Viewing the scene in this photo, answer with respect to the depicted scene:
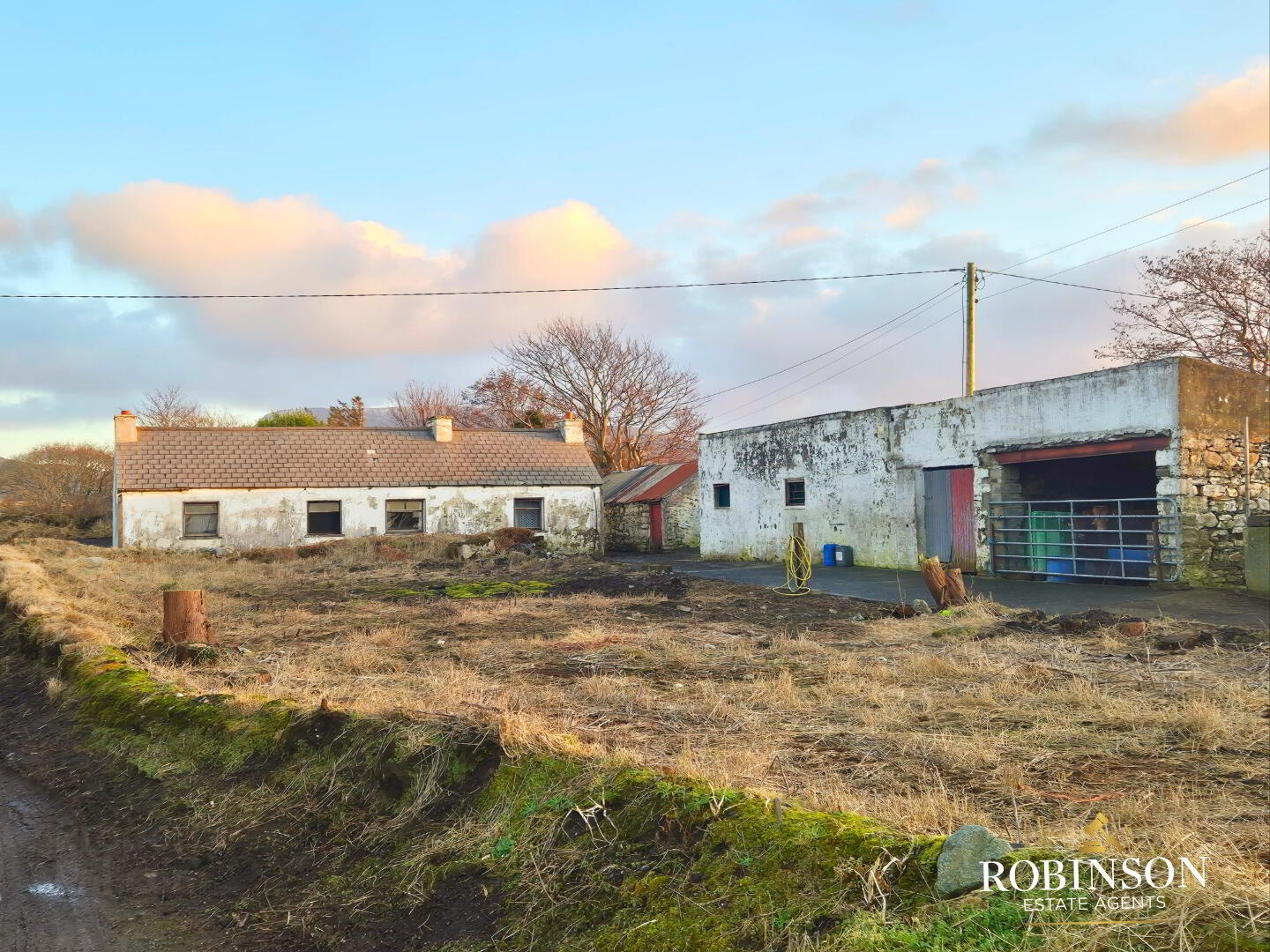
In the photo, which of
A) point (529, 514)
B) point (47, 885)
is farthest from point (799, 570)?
point (529, 514)

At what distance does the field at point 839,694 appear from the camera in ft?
14.2

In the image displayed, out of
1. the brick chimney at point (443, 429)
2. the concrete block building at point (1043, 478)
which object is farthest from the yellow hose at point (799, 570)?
the brick chimney at point (443, 429)

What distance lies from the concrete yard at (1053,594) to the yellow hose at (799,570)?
1.68ft

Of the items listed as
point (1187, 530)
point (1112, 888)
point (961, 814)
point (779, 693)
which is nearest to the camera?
point (1112, 888)

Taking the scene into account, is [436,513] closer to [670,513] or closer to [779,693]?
[670,513]

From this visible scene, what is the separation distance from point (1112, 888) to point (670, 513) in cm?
3129

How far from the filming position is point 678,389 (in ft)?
167

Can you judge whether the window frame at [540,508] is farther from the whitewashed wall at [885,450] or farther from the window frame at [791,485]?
the window frame at [791,485]

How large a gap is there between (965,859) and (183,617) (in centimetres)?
906

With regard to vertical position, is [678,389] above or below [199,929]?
above

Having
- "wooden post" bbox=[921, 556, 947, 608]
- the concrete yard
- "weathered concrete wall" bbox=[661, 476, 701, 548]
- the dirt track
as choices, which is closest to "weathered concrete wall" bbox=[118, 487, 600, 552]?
"weathered concrete wall" bbox=[661, 476, 701, 548]

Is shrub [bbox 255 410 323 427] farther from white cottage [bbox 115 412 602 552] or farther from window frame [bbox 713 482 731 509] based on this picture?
window frame [bbox 713 482 731 509]

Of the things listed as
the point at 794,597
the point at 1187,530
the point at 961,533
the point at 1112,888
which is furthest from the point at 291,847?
the point at 961,533

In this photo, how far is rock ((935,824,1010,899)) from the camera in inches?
103
